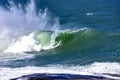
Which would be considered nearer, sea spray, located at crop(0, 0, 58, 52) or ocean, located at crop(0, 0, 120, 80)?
ocean, located at crop(0, 0, 120, 80)

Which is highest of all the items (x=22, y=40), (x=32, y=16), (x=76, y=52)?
(x=32, y=16)

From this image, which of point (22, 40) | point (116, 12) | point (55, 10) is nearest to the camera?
point (22, 40)

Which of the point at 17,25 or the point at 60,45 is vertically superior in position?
the point at 17,25

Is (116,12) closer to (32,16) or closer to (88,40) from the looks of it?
(32,16)

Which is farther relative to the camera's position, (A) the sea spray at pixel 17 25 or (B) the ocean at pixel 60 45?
(A) the sea spray at pixel 17 25

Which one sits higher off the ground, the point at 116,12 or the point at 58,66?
the point at 116,12

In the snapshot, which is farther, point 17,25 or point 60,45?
point 17,25

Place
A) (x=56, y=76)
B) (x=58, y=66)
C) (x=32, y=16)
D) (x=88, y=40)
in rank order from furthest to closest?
1. (x=32, y=16)
2. (x=88, y=40)
3. (x=58, y=66)
4. (x=56, y=76)

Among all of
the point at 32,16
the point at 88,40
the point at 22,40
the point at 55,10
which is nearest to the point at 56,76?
the point at 88,40
